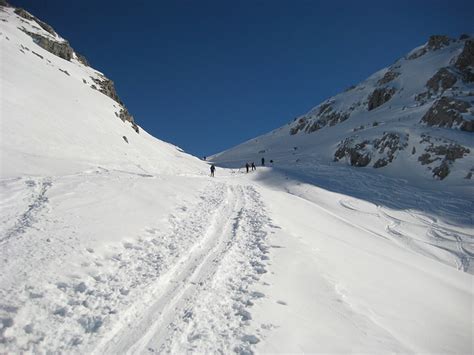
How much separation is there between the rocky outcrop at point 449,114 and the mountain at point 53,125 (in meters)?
38.7

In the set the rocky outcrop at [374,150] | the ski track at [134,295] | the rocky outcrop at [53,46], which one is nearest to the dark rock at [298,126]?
the rocky outcrop at [374,150]

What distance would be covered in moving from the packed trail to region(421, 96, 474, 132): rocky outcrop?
37.5 metres

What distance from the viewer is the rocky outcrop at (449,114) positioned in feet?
140

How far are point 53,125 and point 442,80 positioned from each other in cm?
7348

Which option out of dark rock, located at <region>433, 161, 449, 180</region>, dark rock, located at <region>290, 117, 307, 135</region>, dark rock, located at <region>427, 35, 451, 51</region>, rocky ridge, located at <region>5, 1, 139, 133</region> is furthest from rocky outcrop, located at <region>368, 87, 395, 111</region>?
rocky ridge, located at <region>5, 1, 139, 133</region>

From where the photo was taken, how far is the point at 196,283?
7578 millimetres

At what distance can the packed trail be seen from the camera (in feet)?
18.3

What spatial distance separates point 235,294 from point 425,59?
Result: 98.6m

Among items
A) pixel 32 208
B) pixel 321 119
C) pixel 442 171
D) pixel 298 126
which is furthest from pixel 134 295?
pixel 298 126

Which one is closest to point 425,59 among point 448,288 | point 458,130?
point 458,130

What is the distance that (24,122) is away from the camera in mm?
22422

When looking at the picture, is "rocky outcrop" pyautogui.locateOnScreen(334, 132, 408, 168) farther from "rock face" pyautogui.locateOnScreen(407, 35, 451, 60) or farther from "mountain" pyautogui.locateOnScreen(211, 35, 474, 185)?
"rock face" pyautogui.locateOnScreen(407, 35, 451, 60)

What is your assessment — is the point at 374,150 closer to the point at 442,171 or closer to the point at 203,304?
the point at 442,171

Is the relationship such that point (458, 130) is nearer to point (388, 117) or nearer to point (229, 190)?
point (388, 117)
